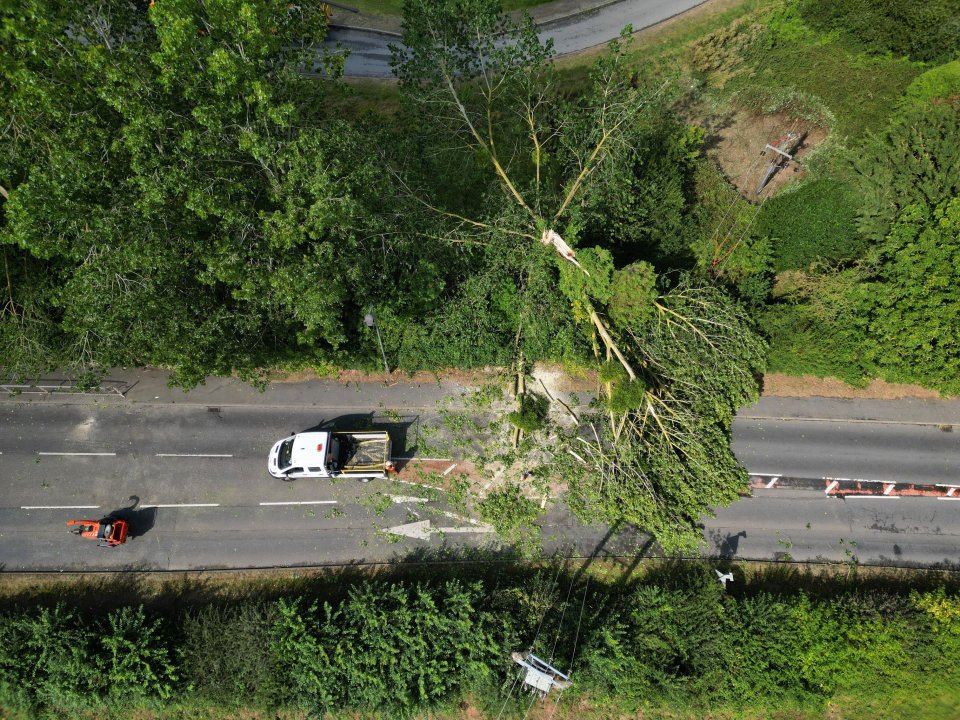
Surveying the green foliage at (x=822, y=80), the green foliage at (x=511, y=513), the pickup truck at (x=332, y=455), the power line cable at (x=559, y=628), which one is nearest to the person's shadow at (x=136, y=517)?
the pickup truck at (x=332, y=455)

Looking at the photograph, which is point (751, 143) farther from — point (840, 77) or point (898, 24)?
point (898, 24)

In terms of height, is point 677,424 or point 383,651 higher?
point 677,424

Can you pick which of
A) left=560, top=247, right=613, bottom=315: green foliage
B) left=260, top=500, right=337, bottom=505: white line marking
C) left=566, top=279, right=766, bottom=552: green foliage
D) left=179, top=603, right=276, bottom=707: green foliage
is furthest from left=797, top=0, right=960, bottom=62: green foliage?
left=179, top=603, right=276, bottom=707: green foliage

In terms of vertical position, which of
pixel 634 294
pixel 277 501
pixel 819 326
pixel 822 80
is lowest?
pixel 277 501

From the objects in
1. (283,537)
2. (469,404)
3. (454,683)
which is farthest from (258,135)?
(454,683)

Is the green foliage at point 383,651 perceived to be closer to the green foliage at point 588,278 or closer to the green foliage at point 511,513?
the green foliage at point 511,513

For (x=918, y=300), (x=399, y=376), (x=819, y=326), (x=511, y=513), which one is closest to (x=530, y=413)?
(x=511, y=513)
